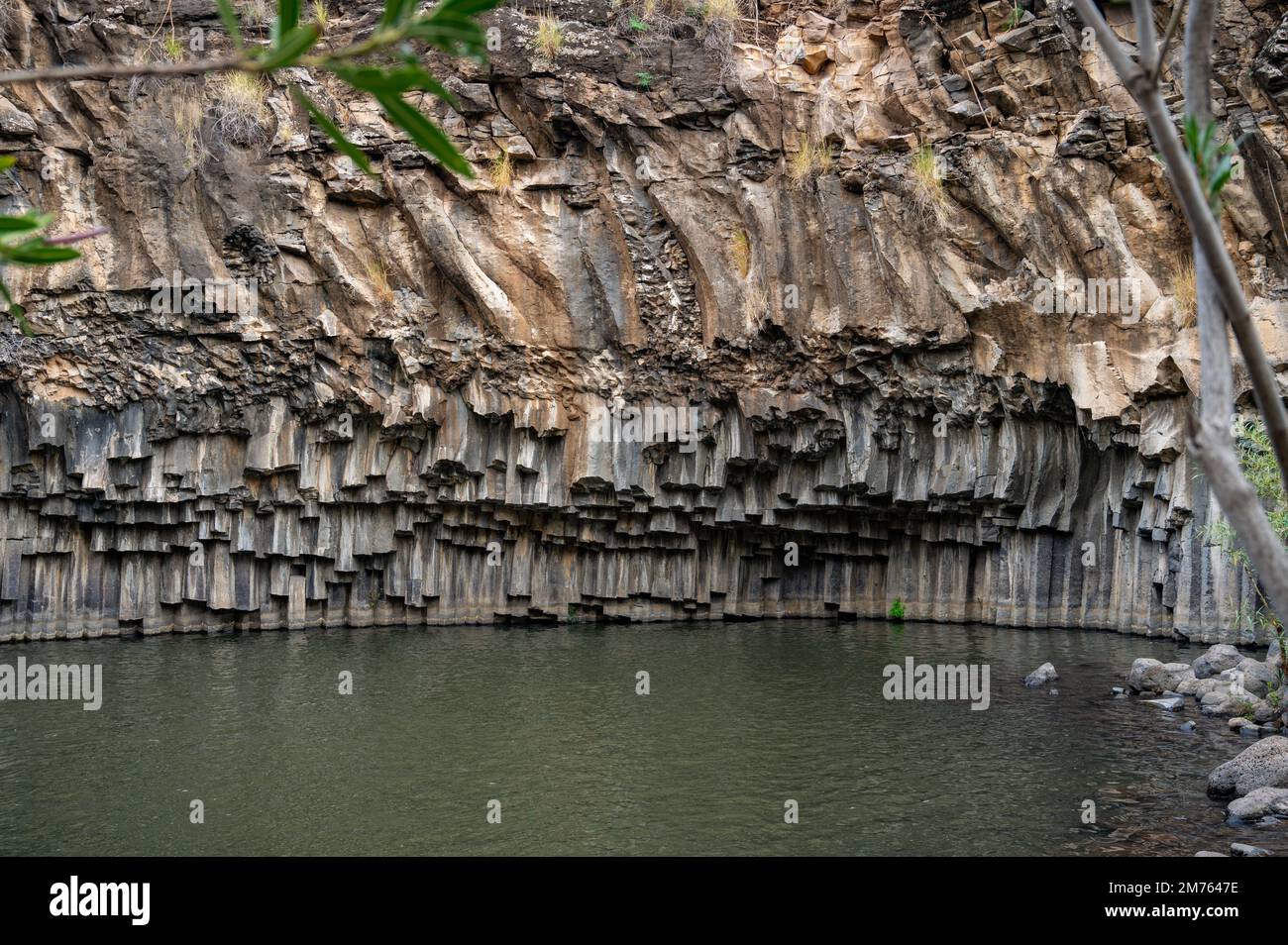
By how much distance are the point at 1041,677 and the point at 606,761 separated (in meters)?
8.47

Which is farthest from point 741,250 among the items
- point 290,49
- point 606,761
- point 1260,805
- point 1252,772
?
point 290,49

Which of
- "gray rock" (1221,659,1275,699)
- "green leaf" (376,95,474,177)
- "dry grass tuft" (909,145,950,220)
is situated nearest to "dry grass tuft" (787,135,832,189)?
"dry grass tuft" (909,145,950,220)

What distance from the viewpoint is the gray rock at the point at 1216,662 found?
57.6ft

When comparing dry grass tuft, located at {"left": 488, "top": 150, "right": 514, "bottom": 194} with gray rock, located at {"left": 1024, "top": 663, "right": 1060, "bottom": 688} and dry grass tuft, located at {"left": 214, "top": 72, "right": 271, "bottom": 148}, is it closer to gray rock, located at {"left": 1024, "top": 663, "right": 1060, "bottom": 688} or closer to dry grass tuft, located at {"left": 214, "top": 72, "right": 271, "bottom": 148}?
dry grass tuft, located at {"left": 214, "top": 72, "right": 271, "bottom": 148}

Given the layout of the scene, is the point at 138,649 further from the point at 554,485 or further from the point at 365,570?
the point at 554,485

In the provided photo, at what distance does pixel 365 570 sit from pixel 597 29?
50.1 ft

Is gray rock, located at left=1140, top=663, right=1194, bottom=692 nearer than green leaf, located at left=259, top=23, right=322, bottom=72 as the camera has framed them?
No

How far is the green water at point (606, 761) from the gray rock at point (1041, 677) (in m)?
0.35

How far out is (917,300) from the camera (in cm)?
2427

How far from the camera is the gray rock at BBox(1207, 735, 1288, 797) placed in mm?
11250

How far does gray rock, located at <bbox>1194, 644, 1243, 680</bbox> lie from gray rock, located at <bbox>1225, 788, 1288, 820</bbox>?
7.29 meters

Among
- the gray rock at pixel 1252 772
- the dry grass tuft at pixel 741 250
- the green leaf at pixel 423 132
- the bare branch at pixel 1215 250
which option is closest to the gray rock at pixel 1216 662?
the gray rock at pixel 1252 772

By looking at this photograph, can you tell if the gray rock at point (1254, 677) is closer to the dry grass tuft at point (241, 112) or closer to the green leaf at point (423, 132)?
the green leaf at point (423, 132)

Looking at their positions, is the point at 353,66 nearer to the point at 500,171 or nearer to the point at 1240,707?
the point at 1240,707
